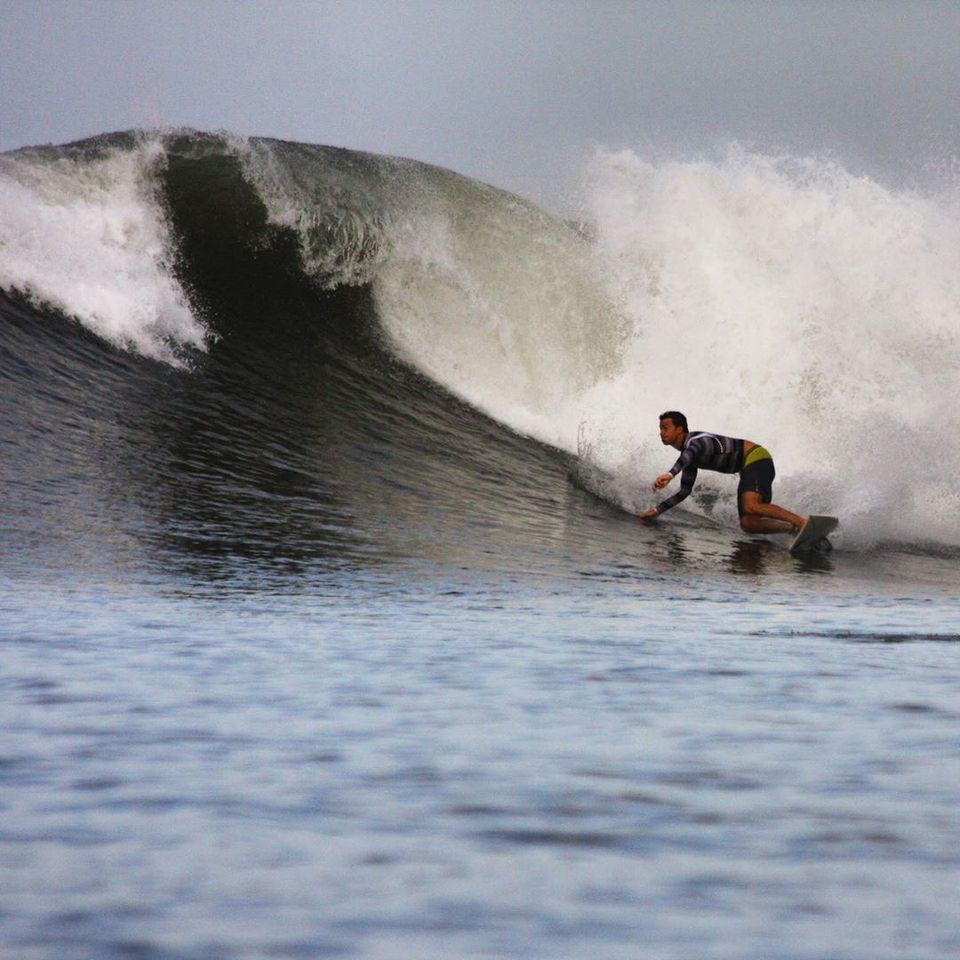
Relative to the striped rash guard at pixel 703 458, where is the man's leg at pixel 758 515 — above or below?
below

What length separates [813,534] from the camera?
9234 mm

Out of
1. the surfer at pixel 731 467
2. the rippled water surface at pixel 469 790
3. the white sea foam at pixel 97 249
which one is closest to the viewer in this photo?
the rippled water surface at pixel 469 790

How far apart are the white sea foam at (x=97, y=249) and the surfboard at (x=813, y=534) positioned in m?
5.92

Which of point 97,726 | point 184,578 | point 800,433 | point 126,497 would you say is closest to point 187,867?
point 97,726

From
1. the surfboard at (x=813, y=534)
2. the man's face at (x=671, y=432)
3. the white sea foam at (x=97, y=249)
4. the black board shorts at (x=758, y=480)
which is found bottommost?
the surfboard at (x=813, y=534)

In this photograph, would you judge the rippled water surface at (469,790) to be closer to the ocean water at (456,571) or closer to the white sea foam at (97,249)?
the ocean water at (456,571)

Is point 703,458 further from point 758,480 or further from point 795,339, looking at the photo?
point 795,339

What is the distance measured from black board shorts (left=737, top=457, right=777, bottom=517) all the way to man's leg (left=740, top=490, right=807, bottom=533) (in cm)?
2

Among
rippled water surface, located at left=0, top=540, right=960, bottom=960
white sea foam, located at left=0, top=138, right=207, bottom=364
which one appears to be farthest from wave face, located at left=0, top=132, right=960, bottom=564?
rippled water surface, located at left=0, top=540, right=960, bottom=960

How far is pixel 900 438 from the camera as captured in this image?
38.0ft

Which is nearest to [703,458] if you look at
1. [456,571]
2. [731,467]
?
[731,467]

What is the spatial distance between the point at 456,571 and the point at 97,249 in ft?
25.8

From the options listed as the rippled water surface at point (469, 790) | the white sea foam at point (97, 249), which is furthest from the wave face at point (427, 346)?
the rippled water surface at point (469, 790)

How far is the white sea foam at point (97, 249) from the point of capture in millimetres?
12812
